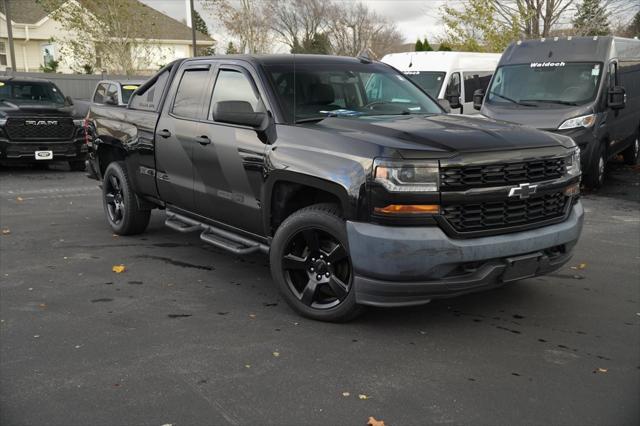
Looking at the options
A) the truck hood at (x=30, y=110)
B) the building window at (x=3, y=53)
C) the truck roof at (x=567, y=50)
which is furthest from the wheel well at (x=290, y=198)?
the building window at (x=3, y=53)

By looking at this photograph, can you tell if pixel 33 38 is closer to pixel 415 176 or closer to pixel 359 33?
pixel 359 33

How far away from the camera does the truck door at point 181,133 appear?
5.99 metres

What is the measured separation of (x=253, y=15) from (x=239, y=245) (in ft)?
95.9

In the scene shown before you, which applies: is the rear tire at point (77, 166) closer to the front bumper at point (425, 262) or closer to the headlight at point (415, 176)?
the front bumper at point (425, 262)

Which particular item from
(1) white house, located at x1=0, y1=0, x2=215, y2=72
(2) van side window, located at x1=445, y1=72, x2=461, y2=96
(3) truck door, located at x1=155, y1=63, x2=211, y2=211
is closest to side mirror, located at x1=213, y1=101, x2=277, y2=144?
(3) truck door, located at x1=155, y1=63, x2=211, y2=211

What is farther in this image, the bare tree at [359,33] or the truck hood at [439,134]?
the bare tree at [359,33]

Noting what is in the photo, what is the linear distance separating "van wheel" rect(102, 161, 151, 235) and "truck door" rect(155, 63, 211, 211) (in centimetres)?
85

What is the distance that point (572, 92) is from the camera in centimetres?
1113

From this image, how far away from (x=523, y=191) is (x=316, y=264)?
150cm

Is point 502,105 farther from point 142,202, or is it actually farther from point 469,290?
point 469,290

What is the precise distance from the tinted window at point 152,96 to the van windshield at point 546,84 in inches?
264

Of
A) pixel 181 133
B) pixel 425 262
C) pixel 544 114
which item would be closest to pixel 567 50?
pixel 544 114

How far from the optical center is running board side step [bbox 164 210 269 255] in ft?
17.7

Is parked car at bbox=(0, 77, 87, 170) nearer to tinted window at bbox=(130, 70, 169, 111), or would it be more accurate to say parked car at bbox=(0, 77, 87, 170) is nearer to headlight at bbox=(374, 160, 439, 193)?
tinted window at bbox=(130, 70, 169, 111)
